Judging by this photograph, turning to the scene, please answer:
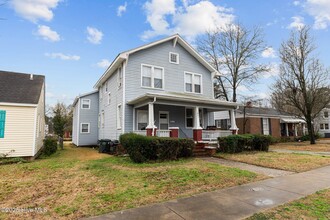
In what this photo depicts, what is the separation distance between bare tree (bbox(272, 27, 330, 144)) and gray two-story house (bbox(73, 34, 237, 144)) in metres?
10.2

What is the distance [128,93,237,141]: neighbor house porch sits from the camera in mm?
12031

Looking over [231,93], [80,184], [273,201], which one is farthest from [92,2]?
[231,93]

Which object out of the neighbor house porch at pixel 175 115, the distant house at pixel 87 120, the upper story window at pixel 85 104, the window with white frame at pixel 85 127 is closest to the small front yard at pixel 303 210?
the neighbor house porch at pixel 175 115

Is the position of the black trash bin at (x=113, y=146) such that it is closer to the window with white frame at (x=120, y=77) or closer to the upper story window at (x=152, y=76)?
the window with white frame at (x=120, y=77)

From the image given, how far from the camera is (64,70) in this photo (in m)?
17.9

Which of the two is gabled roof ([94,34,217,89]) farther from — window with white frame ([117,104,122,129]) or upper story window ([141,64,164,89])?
window with white frame ([117,104,122,129])

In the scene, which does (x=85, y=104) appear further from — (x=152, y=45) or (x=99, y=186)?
(x=99, y=186)

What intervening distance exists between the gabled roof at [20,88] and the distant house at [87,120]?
6.42 meters

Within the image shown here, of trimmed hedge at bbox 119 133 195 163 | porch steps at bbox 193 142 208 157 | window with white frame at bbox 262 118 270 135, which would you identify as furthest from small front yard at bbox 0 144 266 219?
window with white frame at bbox 262 118 270 135

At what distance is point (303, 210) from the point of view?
4098mm

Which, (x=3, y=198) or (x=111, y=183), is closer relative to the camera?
(x=3, y=198)

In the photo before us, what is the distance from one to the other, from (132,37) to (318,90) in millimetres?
19881

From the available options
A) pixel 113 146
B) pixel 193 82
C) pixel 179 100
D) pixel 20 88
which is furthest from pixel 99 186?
pixel 193 82

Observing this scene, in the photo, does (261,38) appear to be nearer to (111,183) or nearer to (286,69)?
(286,69)
